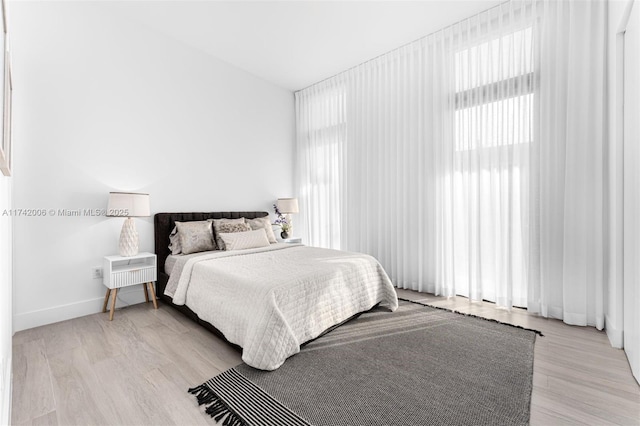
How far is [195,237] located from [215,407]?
82.6 inches

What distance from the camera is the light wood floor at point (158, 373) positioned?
5.07 feet

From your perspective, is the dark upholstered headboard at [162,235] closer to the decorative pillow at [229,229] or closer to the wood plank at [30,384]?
the decorative pillow at [229,229]

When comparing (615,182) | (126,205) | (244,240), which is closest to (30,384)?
(126,205)

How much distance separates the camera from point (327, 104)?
4742 mm

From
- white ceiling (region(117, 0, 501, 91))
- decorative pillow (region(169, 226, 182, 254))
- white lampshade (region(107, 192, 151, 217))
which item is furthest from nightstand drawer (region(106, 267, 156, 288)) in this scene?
white ceiling (region(117, 0, 501, 91))

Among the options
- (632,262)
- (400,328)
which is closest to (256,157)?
(400,328)

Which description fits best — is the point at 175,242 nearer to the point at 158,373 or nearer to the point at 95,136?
the point at 95,136

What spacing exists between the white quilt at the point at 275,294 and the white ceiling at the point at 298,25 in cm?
253

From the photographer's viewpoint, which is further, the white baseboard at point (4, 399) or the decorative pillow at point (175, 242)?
the decorative pillow at point (175, 242)

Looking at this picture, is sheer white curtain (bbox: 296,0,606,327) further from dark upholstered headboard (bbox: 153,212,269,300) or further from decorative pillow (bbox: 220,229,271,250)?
dark upholstered headboard (bbox: 153,212,269,300)

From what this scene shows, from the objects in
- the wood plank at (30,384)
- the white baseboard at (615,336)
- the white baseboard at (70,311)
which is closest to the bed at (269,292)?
the white baseboard at (70,311)

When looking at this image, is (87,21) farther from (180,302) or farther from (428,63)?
(428,63)

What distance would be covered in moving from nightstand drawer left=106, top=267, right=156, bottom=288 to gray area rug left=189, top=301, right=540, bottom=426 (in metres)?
1.67

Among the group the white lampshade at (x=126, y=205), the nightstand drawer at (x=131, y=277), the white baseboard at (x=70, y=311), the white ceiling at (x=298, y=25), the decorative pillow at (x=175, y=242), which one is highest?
the white ceiling at (x=298, y=25)
